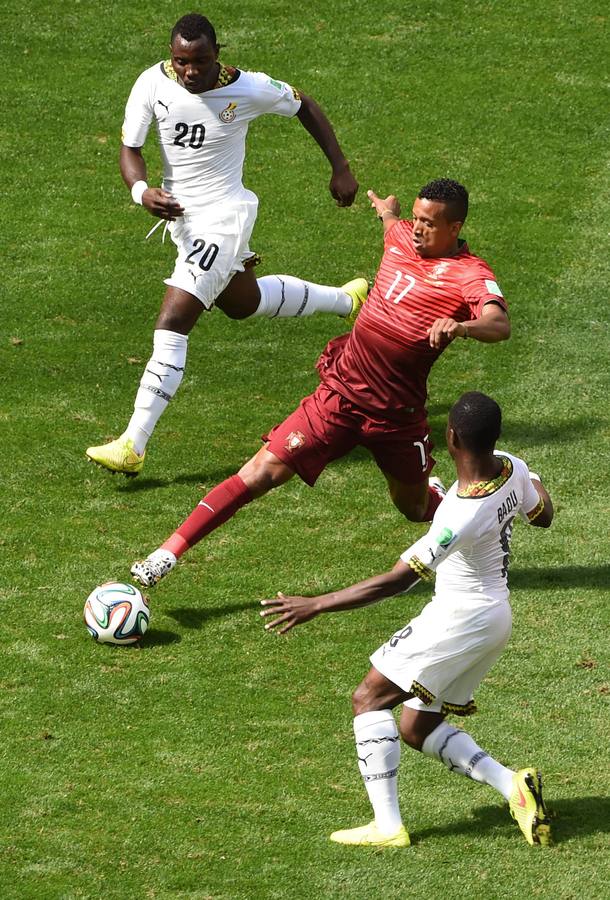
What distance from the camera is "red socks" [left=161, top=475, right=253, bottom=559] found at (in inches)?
321

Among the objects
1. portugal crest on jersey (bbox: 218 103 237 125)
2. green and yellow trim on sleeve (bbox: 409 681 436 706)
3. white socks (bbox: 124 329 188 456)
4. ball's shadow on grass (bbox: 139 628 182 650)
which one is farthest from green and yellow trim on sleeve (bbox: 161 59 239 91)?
green and yellow trim on sleeve (bbox: 409 681 436 706)

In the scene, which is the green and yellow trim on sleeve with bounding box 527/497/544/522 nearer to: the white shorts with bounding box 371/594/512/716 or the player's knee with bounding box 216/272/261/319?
the white shorts with bounding box 371/594/512/716

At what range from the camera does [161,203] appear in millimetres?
9156

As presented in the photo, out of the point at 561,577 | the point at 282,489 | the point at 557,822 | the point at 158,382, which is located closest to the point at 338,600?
the point at 557,822

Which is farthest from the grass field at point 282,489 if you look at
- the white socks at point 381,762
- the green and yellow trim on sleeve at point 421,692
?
the green and yellow trim on sleeve at point 421,692

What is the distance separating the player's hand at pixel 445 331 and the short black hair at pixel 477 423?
110 cm

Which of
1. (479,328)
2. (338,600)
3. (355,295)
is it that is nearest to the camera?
(338,600)

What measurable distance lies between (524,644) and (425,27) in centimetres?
1094

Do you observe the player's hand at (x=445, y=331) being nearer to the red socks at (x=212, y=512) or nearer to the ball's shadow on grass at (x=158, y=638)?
the red socks at (x=212, y=512)

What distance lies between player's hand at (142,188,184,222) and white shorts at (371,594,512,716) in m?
3.95

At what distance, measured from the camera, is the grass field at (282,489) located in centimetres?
650

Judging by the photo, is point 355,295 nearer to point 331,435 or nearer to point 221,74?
point 221,74

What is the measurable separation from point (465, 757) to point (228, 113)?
5.10m

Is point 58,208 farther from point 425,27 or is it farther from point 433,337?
point 433,337
